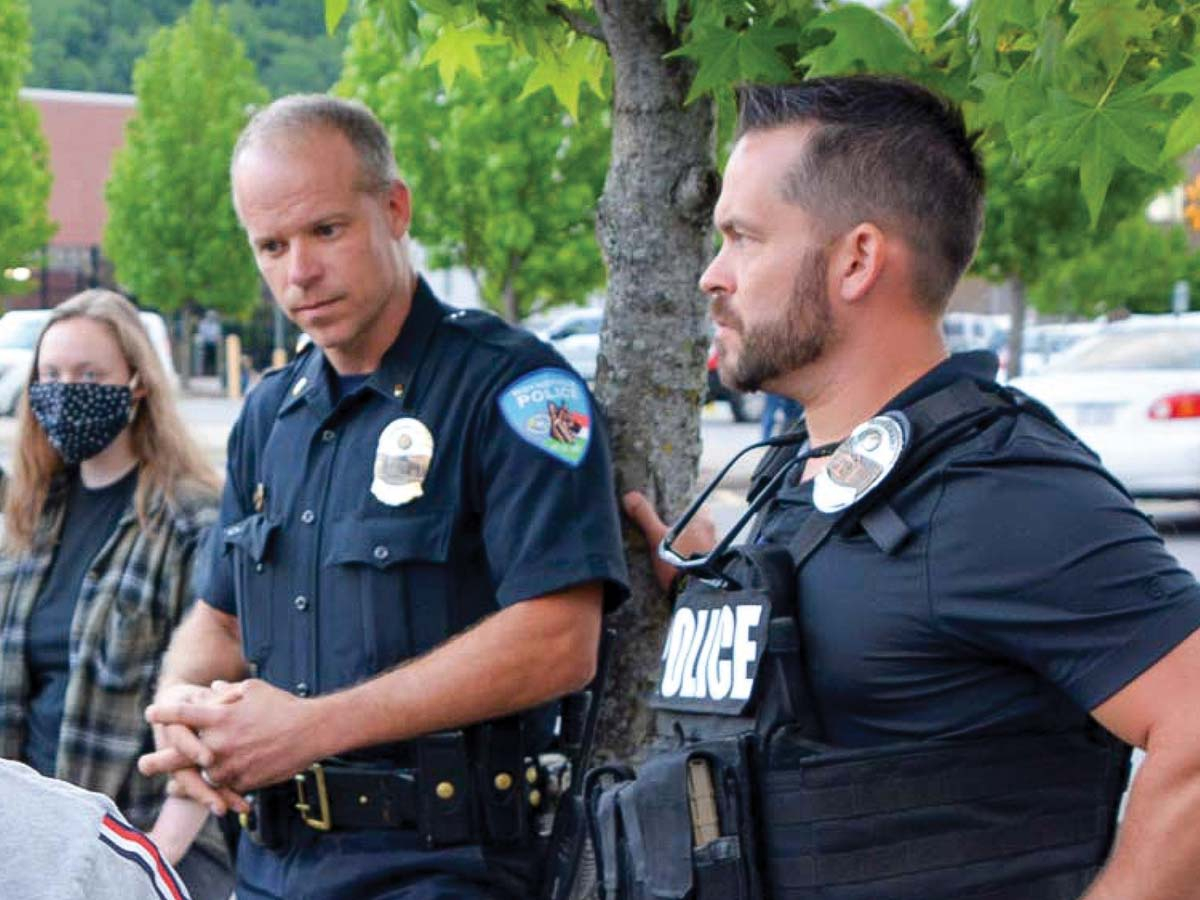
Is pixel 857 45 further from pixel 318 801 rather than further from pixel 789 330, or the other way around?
pixel 318 801

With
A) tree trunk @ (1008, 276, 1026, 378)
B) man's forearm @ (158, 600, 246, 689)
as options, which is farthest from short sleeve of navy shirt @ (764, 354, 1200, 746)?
tree trunk @ (1008, 276, 1026, 378)

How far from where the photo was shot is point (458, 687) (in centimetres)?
275

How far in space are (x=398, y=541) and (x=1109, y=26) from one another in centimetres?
130

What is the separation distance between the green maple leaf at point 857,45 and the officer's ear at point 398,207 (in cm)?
78

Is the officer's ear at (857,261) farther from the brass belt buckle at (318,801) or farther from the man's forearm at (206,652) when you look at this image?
the man's forearm at (206,652)

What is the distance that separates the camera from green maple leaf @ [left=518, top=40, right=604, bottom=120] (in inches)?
143

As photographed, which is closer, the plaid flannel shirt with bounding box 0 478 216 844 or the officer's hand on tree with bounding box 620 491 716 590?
the officer's hand on tree with bounding box 620 491 716 590

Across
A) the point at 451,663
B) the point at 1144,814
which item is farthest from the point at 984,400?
the point at 451,663

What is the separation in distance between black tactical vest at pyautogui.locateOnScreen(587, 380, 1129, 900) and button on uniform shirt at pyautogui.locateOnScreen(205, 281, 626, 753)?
74 cm

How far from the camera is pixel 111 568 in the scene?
388cm

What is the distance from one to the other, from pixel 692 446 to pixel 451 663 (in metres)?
0.87

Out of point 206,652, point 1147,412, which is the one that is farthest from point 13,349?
point 206,652

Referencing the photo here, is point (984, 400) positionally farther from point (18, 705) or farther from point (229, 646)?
point (18, 705)

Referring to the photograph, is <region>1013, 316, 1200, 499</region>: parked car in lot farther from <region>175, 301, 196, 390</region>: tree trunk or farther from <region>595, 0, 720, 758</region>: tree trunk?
<region>175, 301, 196, 390</region>: tree trunk
